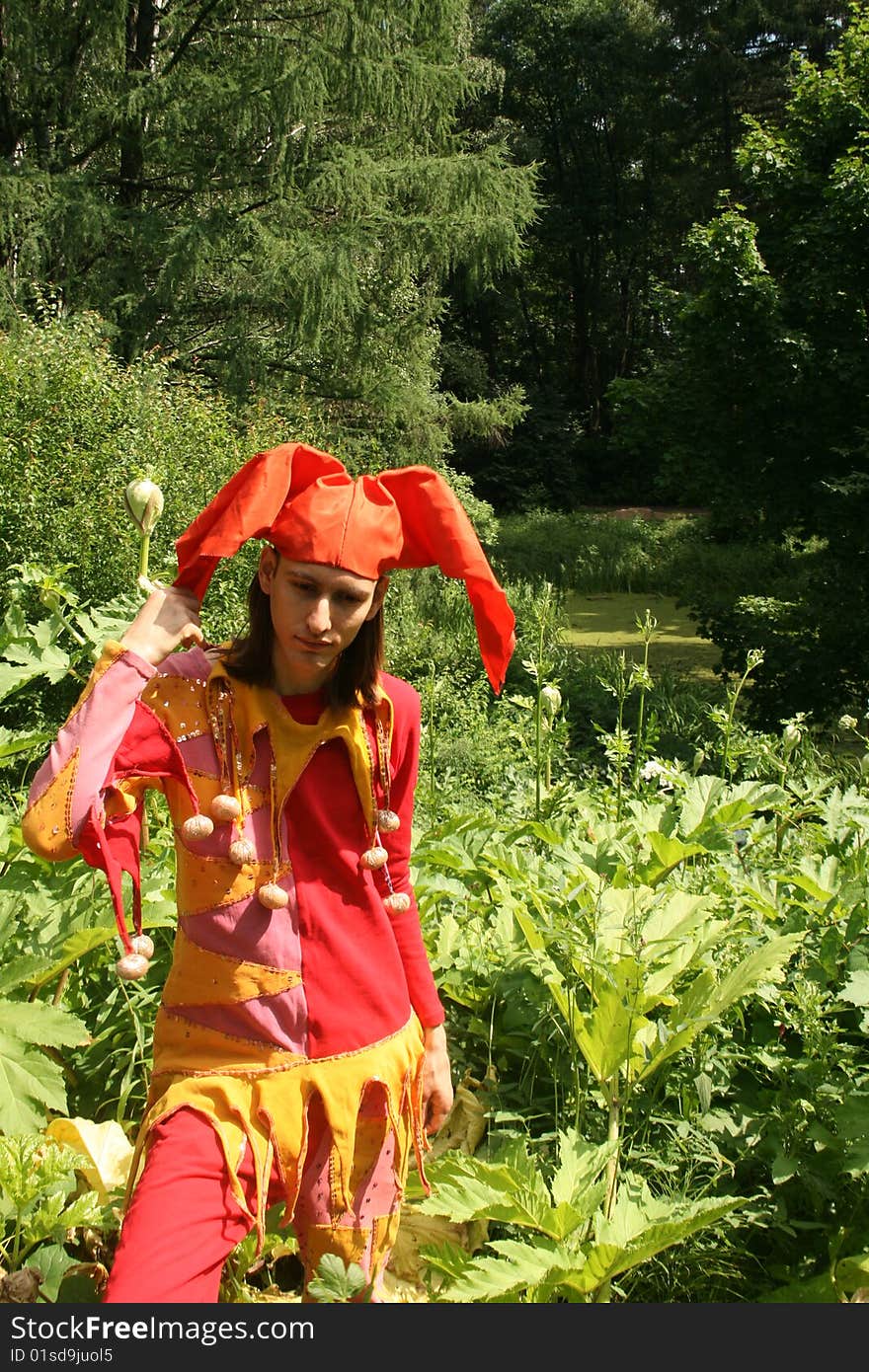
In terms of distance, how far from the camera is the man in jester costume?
4.87 feet

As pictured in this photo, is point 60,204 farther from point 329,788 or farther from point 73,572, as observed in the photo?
point 329,788

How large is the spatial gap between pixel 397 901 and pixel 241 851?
0.29 meters

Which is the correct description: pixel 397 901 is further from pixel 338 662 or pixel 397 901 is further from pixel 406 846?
pixel 338 662

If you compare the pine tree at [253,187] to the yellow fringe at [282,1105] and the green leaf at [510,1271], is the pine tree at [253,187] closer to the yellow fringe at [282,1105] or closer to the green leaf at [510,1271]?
the yellow fringe at [282,1105]

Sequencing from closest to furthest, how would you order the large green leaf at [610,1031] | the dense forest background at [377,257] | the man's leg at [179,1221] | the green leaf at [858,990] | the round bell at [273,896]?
the man's leg at [179,1221] < the round bell at [273,896] < the green leaf at [858,990] < the large green leaf at [610,1031] < the dense forest background at [377,257]

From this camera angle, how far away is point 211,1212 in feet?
4.66

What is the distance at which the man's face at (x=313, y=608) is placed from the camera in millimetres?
1607

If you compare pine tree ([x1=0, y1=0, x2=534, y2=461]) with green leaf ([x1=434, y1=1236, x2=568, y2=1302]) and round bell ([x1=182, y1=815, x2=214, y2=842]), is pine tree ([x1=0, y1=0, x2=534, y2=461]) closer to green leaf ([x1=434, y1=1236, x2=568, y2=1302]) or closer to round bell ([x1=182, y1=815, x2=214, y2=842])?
round bell ([x1=182, y1=815, x2=214, y2=842])

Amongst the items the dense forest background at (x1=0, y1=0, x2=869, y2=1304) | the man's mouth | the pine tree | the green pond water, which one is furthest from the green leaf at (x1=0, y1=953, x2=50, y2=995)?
the pine tree

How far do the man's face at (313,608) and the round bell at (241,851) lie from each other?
0.85ft

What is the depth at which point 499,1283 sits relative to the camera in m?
1.50

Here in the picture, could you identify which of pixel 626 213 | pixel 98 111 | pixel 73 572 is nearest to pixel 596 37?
pixel 626 213

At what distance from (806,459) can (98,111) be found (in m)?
7.09

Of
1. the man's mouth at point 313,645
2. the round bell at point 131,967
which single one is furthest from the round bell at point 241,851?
the man's mouth at point 313,645
